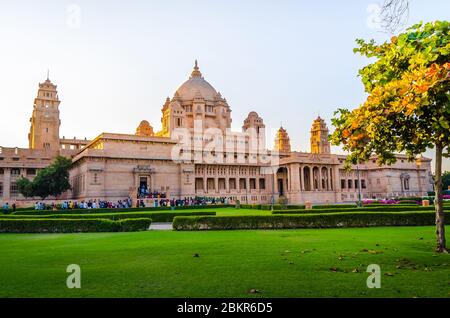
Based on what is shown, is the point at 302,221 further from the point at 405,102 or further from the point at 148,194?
the point at 148,194

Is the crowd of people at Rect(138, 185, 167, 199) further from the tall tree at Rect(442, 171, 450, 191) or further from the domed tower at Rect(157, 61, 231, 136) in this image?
the tall tree at Rect(442, 171, 450, 191)

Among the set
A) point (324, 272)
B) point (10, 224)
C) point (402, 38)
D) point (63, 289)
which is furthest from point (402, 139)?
point (10, 224)

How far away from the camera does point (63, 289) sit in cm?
684

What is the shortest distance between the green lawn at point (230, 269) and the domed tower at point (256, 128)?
64.6 m

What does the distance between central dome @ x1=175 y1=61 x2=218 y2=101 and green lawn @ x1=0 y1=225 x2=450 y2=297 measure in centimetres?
6299

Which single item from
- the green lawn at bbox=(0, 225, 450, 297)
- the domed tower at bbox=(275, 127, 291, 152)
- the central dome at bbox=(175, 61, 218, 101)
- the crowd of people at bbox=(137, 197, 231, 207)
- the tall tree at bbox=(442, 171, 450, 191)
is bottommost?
the green lawn at bbox=(0, 225, 450, 297)

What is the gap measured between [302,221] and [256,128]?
195 feet

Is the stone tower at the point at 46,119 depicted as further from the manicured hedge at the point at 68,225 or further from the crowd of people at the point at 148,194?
the manicured hedge at the point at 68,225

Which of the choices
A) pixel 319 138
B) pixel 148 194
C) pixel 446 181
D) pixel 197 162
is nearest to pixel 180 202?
pixel 148 194

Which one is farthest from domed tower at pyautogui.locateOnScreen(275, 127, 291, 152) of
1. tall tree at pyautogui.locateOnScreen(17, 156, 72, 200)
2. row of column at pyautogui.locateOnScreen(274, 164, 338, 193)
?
tall tree at pyautogui.locateOnScreen(17, 156, 72, 200)

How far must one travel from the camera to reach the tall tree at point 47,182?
47438 mm

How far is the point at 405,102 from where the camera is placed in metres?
7.34

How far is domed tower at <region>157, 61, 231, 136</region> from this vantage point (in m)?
68.4
